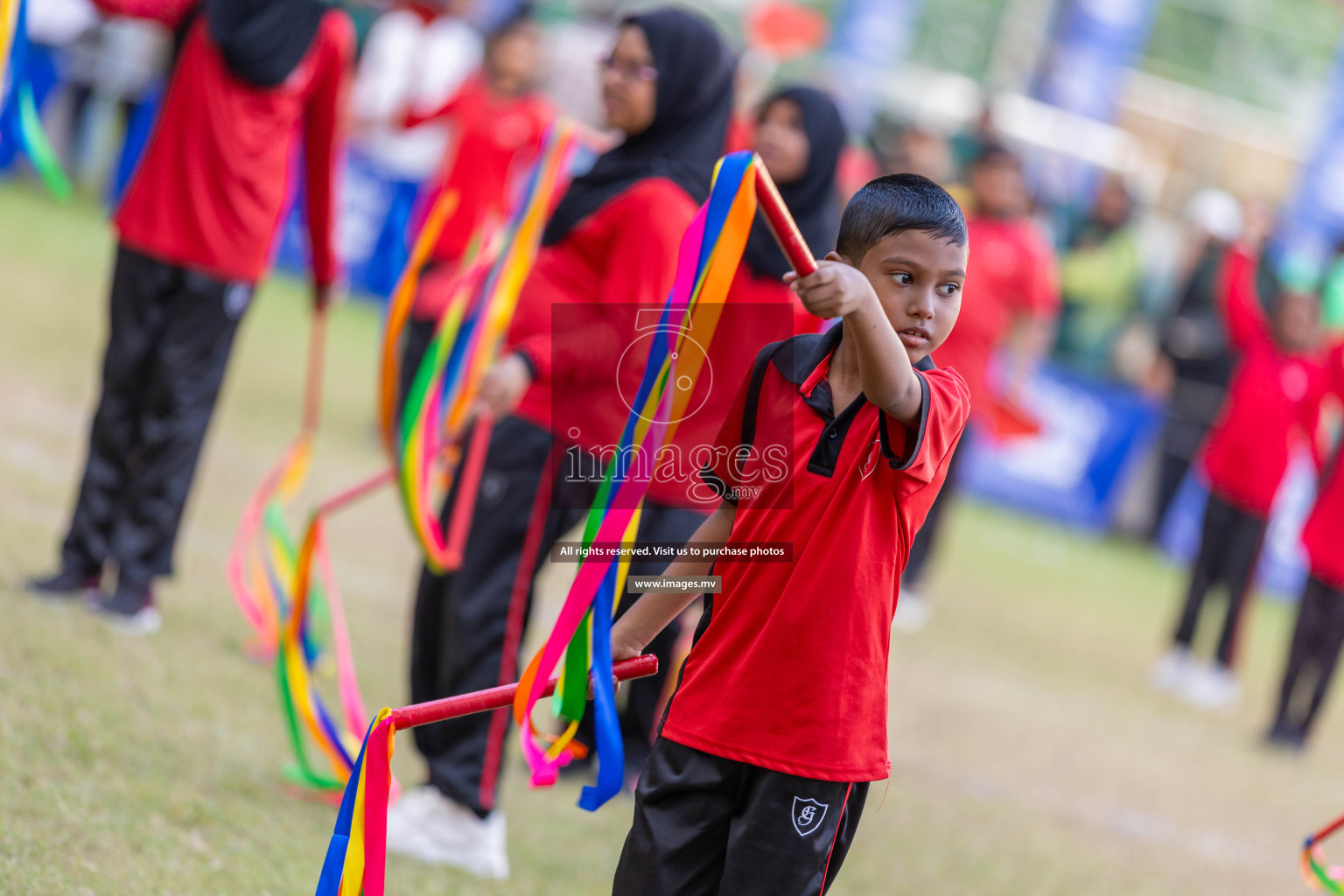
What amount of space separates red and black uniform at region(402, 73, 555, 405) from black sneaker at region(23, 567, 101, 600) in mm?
3374

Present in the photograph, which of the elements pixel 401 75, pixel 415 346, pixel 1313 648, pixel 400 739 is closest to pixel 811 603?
pixel 400 739

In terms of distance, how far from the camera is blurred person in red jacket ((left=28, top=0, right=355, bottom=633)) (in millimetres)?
4426

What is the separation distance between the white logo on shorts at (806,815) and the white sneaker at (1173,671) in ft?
20.3

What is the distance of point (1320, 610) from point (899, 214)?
19.0 feet

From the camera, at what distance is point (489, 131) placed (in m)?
7.80

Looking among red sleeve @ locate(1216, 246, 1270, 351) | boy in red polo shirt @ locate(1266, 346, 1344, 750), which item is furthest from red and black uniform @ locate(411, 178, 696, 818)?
red sleeve @ locate(1216, 246, 1270, 351)

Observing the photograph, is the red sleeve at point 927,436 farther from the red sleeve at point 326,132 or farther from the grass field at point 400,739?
the red sleeve at point 326,132

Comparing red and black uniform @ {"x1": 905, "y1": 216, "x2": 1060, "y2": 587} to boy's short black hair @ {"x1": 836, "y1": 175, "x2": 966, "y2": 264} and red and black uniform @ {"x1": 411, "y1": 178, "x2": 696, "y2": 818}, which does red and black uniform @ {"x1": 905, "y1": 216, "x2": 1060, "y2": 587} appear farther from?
boy's short black hair @ {"x1": 836, "y1": 175, "x2": 966, "y2": 264}

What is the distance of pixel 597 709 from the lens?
243cm

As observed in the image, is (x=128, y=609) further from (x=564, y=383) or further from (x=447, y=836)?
(x=564, y=383)

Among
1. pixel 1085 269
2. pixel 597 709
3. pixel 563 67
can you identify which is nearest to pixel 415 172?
pixel 563 67

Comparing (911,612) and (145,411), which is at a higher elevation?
(145,411)

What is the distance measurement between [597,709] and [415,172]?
37.4 feet

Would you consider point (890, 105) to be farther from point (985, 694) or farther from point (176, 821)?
point (176, 821)
